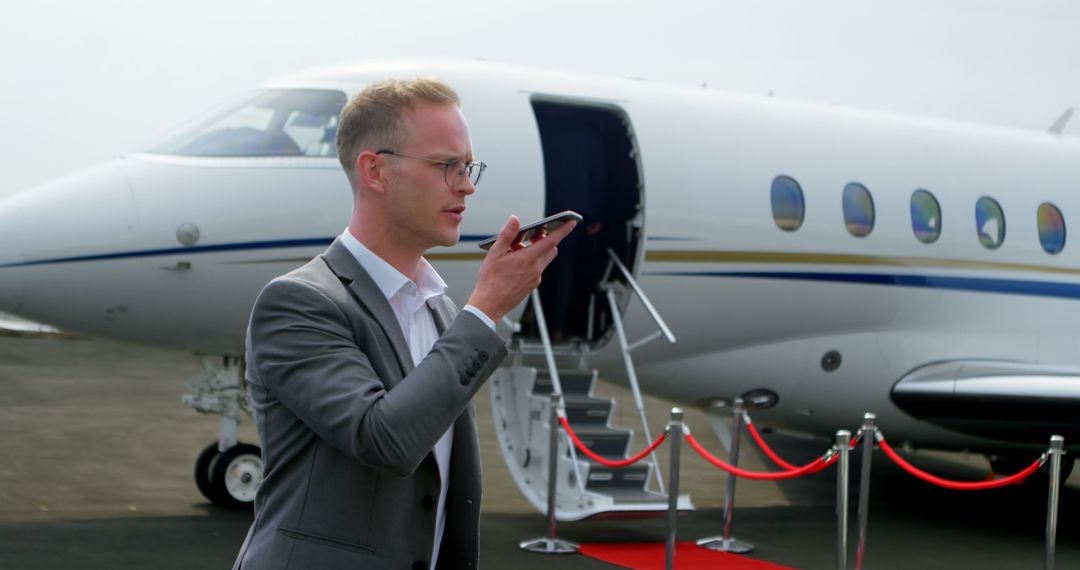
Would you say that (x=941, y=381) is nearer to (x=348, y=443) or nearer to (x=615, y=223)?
(x=615, y=223)

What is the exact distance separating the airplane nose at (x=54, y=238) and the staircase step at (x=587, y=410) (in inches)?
114

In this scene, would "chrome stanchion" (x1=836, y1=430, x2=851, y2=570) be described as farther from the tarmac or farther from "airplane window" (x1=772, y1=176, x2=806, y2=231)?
"airplane window" (x1=772, y1=176, x2=806, y2=231)

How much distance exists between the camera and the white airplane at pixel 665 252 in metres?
7.32

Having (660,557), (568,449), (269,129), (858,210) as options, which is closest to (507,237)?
(660,557)

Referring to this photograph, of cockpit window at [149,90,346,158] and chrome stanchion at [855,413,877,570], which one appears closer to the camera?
chrome stanchion at [855,413,877,570]

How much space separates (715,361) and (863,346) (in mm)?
1262

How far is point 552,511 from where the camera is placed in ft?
24.6

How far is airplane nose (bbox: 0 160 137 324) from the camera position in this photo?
6926mm

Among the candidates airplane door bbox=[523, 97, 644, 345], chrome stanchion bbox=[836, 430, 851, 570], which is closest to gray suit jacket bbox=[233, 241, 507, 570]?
chrome stanchion bbox=[836, 430, 851, 570]

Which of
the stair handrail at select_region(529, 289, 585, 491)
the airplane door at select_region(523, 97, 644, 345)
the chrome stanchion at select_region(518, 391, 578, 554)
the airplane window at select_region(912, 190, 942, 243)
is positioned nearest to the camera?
the chrome stanchion at select_region(518, 391, 578, 554)

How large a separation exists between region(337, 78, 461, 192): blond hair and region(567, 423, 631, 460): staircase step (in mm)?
6028

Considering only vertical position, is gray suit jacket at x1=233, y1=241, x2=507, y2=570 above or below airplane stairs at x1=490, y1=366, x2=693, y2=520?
above

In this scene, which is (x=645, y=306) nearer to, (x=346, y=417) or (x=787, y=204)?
(x=787, y=204)

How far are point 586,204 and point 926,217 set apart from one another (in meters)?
2.80
